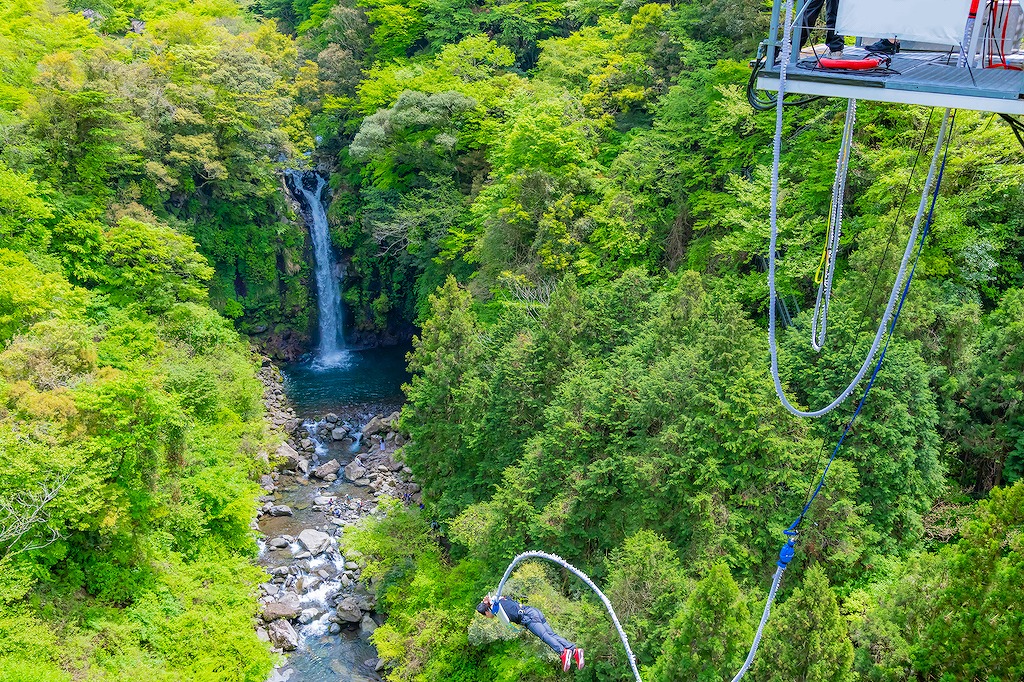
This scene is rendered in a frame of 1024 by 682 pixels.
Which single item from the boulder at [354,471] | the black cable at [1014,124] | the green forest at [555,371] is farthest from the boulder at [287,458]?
the black cable at [1014,124]

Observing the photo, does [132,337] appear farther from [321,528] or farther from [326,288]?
[326,288]

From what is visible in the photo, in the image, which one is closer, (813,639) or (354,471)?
(813,639)

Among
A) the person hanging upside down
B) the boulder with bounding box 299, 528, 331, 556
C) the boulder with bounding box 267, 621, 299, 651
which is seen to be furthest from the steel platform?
the boulder with bounding box 299, 528, 331, 556

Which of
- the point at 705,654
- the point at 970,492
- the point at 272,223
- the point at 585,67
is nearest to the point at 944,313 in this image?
the point at 970,492

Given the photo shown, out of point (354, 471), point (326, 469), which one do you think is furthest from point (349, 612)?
point (326, 469)

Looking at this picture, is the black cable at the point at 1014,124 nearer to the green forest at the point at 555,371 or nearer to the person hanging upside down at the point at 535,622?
the green forest at the point at 555,371
